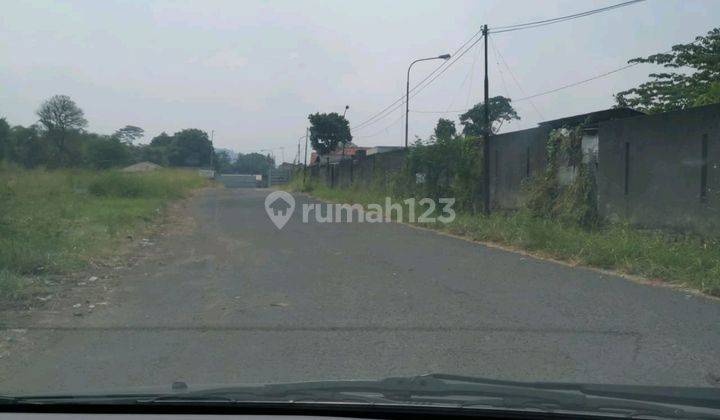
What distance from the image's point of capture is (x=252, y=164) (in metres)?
129

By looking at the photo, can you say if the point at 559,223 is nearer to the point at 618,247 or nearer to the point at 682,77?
the point at 618,247

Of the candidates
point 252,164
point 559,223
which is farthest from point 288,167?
point 559,223

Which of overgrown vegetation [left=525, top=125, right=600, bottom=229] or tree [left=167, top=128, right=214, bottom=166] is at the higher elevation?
tree [left=167, top=128, right=214, bottom=166]

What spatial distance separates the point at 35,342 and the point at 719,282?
328 inches

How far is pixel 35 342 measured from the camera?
728 cm

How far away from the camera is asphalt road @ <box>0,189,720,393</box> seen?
6047 millimetres

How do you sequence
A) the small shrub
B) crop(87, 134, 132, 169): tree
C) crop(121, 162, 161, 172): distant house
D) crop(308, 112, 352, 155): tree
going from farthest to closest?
1. crop(308, 112, 352, 155): tree
2. crop(121, 162, 161, 172): distant house
3. crop(87, 134, 132, 169): tree
4. the small shrub

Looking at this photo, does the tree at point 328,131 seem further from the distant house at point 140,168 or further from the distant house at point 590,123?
the distant house at point 590,123

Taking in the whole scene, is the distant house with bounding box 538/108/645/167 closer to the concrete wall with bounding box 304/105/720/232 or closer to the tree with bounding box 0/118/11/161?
the concrete wall with bounding box 304/105/720/232

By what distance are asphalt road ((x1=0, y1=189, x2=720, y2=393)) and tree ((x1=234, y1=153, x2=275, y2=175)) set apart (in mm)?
110994

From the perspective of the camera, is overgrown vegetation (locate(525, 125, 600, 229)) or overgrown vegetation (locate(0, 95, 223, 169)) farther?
overgrown vegetation (locate(0, 95, 223, 169))

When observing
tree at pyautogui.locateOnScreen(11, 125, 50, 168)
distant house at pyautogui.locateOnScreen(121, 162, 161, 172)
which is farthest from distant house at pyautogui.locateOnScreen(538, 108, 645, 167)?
distant house at pyautogui.locateOnScreen(121, 162, 161, 172)

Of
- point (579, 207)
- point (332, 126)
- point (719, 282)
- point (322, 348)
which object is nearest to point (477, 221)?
point (579, 207)

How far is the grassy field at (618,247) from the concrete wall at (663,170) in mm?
→ 442
